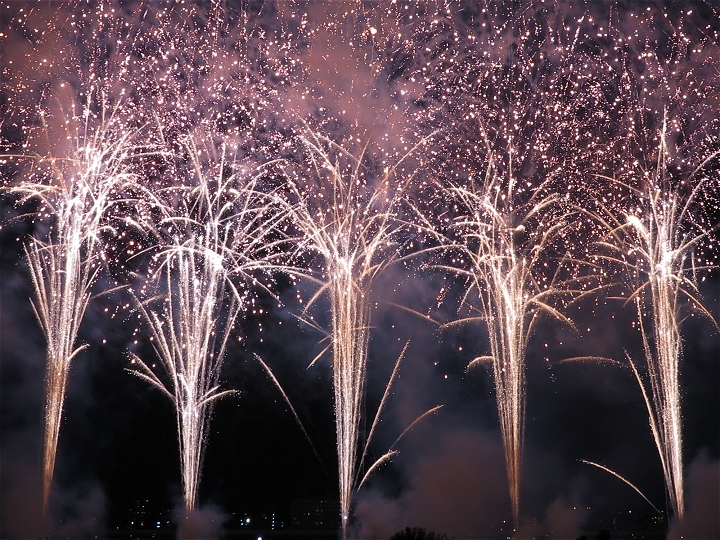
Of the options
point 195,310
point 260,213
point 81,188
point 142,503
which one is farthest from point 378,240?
point 142,503

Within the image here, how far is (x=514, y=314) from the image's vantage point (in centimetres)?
2072

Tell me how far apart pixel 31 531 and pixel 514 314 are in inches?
637

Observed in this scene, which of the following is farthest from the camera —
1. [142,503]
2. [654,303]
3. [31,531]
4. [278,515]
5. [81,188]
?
[278,515]

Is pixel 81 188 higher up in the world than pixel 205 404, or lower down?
higher up

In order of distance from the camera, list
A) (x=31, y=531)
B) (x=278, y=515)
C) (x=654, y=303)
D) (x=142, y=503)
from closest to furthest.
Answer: (x=654, y=303), (x=31, y=531), (x=142, y=503), (x=278, y=515)

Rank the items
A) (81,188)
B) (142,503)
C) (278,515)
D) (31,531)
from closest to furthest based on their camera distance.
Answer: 1. (81,188)
2. (31,531)
3. (142,503)
4. (278,515)

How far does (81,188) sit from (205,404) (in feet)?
23.2

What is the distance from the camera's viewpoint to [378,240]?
20.5 metres

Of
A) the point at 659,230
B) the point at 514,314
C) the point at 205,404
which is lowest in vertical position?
the point at 205,404

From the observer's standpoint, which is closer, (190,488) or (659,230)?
(659,230)

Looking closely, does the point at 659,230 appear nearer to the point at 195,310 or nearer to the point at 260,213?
the point at 260,213

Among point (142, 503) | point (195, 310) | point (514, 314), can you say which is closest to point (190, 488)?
point (195, 310)

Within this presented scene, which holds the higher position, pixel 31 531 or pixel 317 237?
pixel 317 237

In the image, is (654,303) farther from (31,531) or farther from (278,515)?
(278,515)
